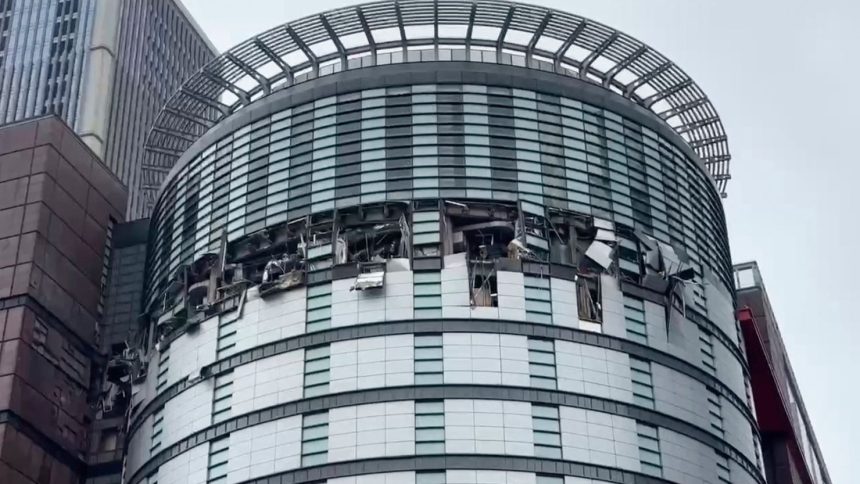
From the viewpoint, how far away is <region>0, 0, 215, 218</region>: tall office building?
161 metres

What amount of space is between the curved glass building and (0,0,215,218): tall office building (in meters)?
80.7

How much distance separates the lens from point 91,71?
163m

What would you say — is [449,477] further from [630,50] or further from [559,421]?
[630,50]

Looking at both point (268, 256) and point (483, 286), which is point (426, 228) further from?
point (268, 256)

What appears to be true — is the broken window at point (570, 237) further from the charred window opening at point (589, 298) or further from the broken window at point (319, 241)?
the broken window at point (319, 241)

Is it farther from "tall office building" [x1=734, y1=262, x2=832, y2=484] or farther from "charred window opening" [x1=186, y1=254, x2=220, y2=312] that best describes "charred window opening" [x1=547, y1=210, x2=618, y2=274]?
"charred window opening" [x1=186, y1=254, x2=220, y2=312]

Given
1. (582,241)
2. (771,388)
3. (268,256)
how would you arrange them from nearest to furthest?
1. (582,241)
2. (268,256)
3. (771,388)

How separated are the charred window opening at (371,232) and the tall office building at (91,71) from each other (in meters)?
86.2

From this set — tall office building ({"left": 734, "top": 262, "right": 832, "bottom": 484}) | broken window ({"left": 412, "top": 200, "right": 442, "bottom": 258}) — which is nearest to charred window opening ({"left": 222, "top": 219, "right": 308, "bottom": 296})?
broken window ({"left": 412, "top": 200, "right": 442, "bottom": 258})

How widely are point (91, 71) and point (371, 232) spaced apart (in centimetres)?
9983

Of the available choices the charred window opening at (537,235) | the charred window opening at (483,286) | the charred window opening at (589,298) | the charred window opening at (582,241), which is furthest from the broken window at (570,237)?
the charred window opening at (483,286)

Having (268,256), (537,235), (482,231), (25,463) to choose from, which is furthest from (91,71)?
(537,235)

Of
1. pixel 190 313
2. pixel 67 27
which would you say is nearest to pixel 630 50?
pixel 190 313

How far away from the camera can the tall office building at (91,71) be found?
161 metres
